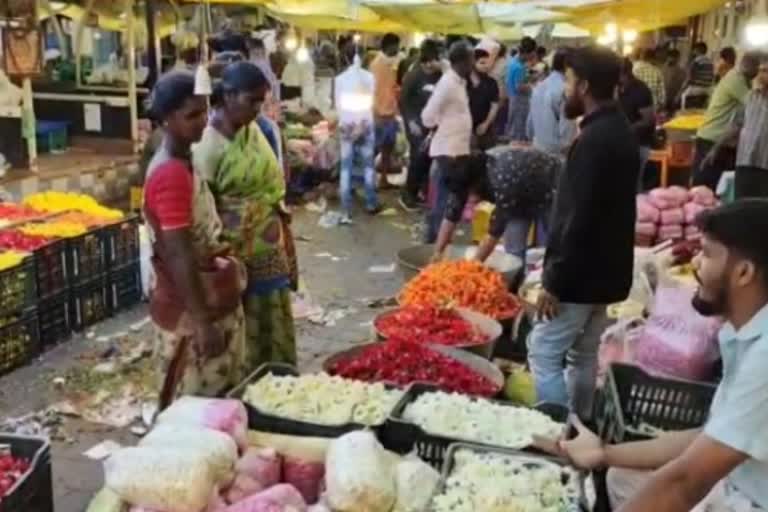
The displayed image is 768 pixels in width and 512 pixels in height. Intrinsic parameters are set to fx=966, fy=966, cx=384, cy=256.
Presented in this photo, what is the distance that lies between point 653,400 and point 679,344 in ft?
3.14

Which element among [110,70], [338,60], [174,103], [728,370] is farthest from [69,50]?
[728,370]

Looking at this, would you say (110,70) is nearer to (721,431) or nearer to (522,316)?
(522,316)

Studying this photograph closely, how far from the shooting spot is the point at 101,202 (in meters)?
10.6

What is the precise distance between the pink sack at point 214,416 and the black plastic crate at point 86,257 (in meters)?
3.54

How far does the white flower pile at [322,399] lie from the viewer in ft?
12.8

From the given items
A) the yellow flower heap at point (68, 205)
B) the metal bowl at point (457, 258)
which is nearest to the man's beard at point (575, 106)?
the metal bowl at point (457, 258)

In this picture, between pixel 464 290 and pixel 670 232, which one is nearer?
pixel 464 290

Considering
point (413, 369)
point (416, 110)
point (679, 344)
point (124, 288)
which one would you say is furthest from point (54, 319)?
point (416, 110)

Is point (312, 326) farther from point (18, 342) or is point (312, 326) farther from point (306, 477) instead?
point (306, 477)

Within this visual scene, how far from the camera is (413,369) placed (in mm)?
4699

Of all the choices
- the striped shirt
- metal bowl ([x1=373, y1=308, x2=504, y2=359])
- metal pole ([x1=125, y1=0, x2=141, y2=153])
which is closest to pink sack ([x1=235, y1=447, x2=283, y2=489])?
metal bowl ([x1=373, y1=308, x2=504, y2=359])

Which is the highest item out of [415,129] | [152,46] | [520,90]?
[152,46]

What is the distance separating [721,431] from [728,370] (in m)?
0.27

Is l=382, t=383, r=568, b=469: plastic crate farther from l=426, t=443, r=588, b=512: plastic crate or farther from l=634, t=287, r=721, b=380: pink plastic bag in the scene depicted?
l=634, t=287, r=721, b=380: pink plastic bag
